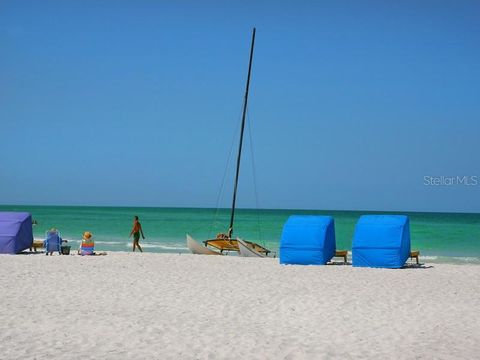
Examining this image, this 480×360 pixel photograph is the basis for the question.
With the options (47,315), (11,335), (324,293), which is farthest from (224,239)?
(11,335)

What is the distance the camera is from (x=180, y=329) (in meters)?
9.60

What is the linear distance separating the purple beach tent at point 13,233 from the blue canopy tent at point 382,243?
39.1 ft

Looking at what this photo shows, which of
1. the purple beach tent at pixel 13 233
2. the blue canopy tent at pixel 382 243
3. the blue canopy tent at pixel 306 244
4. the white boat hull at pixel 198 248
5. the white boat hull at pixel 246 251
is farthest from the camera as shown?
the white boat hull at pixel 198 248

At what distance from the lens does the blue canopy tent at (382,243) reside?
65.3ft

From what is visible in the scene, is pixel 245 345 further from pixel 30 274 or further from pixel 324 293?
pixel 30 274

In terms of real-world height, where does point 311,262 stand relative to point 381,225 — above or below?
below

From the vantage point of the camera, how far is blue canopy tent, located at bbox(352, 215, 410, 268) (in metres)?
19.9

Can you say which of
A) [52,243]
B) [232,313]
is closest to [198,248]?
[52,243]

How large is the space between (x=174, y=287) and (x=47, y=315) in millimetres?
4213

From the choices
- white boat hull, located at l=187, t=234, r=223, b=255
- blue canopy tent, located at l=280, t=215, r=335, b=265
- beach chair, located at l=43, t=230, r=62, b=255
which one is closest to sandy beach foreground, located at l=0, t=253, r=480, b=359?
blue canopy tent, located at l=280, t=215, r=335, b=265

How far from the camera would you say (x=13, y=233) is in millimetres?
22438

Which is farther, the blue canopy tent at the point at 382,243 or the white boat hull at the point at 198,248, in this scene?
the white boat hull at the point at 198,248

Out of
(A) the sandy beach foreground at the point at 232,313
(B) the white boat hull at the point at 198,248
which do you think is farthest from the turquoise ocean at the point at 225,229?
(A) the sandy beach foreground at the point at 232,313

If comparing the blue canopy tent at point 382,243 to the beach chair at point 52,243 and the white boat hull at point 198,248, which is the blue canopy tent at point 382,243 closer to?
the white boat hull at point 198,248
